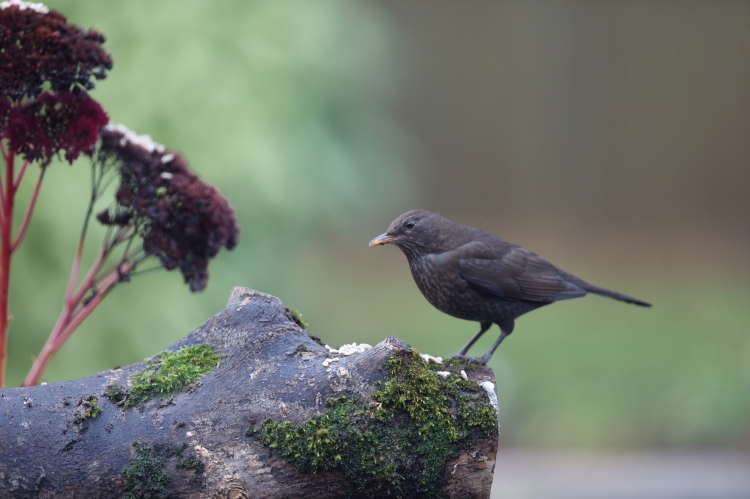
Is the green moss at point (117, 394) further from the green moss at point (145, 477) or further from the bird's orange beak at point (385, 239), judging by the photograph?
the bird's orange beak at point (385, 239)

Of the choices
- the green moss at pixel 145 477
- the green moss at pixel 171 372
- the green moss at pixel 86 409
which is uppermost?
the green moss at pixel 171 372

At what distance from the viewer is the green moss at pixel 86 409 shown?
1822 mm

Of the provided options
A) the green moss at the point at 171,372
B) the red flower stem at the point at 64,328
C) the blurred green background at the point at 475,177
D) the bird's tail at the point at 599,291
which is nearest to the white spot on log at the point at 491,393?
the green moss at the point at 171,372

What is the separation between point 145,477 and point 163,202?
79 centimetres

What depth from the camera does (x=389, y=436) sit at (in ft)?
5.96

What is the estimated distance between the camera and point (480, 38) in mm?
9297

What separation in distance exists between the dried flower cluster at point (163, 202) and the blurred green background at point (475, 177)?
1750mm

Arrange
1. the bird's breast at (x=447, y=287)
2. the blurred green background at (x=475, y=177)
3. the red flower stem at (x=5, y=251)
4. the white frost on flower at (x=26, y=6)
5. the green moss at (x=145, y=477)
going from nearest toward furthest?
1. the green moss at (x=145, y=477)
2. the white frost on flower at (x=26, y=6)
3. the red flower stem at (x=5, y=251)
4. the bird's breast at (x=447, y=287)
5. the blurred green background at (x=475, y=177)

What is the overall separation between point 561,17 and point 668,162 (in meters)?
2.02

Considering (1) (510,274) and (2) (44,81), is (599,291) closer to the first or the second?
(1) (510,274)

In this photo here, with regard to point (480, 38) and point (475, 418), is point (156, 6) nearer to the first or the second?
point (475, 418)

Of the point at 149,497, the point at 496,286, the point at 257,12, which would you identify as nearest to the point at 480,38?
the point at 257,12

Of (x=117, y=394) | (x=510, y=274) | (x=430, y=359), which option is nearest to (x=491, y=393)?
(x=430, y=359)

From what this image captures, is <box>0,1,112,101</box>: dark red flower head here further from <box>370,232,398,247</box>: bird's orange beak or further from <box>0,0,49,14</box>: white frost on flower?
<box>370,232,398,247</box>: bird's orange beak
